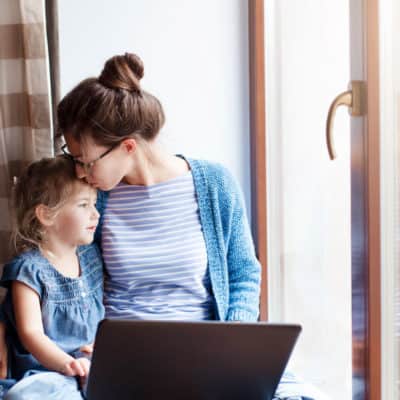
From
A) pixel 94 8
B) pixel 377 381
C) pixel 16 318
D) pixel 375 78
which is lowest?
pixel 377 381

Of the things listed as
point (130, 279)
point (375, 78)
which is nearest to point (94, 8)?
point (130, 279)

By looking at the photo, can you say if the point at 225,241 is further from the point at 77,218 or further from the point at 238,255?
the point at 77,218

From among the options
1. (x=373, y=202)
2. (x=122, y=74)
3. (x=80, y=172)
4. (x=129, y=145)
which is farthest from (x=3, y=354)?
(x=373, y=202)

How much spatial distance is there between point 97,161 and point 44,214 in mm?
160

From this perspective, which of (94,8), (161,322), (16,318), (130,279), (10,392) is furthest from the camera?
(94,8)

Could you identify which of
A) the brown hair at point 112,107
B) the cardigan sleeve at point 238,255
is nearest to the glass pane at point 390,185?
the cardigan sleeve at point 238,255

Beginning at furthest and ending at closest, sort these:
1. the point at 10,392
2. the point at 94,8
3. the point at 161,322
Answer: the point at 94,8
the point at 10,392
the point at 161,322

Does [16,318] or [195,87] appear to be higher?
[195,87]

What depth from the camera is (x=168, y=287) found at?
1.75 meters

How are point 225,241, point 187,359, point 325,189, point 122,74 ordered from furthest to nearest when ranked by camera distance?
point 325,189 < point 225,241 < point 122,74 < point 187,359

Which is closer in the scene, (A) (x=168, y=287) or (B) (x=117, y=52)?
(A) (x=168, y=287)

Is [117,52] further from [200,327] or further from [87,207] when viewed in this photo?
[200,327]

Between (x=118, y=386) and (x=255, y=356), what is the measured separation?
0.76 feet

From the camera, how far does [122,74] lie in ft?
5.49
